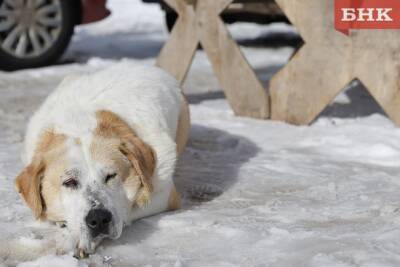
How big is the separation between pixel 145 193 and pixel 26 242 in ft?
1.89

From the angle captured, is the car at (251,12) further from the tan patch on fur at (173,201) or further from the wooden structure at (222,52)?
the tan patch on fur at (173,201)

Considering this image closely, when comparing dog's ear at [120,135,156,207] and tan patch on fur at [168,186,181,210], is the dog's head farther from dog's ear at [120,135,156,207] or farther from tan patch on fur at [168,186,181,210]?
tan patch on fur at [168,186,181,210]

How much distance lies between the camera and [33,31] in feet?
24.9

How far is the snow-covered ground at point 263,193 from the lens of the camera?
2.98 m

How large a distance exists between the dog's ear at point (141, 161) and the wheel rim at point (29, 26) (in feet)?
14.7

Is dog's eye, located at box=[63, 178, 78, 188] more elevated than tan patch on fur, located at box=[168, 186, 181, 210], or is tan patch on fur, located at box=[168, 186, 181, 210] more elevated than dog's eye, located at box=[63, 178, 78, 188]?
dog's eye, located at box=[63, 178, 78, 188]

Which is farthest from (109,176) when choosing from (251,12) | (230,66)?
(251,12)

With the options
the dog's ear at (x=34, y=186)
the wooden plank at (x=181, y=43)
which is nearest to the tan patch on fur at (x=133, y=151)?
the dog's ear at (x=34, y=186)

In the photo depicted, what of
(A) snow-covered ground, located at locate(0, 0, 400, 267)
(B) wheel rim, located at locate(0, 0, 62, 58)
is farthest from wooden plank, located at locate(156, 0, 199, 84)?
(B) wheel rim, located at locate(0, 0, 62, 58)

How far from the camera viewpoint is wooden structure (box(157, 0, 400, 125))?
4.99 meters

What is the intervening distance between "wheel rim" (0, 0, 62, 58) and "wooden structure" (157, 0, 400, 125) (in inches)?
80.9

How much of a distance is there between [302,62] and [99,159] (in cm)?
254

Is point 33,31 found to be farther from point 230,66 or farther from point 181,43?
point 230,66

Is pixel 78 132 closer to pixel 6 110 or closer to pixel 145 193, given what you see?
pixel 145 193
